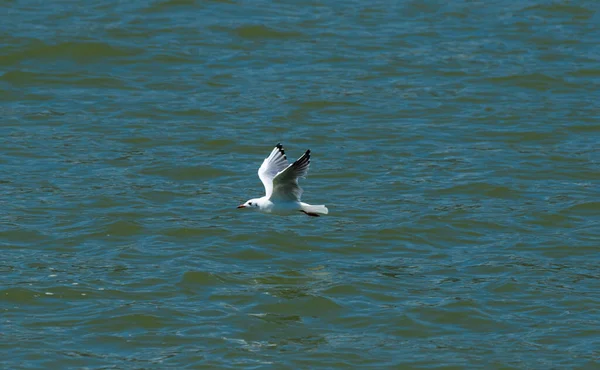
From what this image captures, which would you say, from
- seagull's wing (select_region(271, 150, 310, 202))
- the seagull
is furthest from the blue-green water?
seagull's wing (select_region(271, 150, 310, 202))

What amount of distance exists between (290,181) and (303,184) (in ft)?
10.7

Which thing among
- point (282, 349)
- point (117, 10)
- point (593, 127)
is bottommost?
point (282, 349)

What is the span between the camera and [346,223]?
15539mm

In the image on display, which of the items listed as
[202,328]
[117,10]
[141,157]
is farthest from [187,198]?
[117,10]

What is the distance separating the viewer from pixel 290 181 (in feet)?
45.2

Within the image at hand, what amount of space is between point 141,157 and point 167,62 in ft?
15.0

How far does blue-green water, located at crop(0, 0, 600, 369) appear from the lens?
40.4 feet

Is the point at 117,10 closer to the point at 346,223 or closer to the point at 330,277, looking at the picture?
the point at 346,223

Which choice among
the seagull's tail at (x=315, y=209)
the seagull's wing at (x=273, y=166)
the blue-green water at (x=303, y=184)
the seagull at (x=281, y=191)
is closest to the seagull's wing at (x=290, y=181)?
the seagull at (x=281, y=191)

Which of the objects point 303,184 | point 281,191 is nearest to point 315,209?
point 281,191

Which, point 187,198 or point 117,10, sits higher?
point 117,10

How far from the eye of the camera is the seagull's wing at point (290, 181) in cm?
1327

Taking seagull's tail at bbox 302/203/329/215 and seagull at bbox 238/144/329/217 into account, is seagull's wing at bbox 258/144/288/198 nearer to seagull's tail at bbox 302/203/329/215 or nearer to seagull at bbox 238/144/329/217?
seagull at bbox 238/144/329/217

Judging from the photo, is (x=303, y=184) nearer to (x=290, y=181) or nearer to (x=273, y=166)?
(x=273, y=166)
